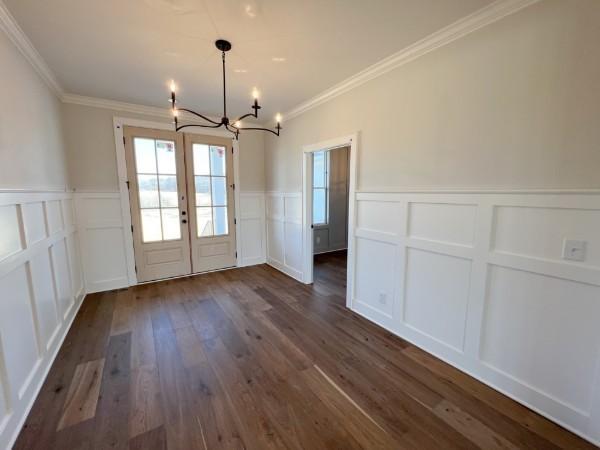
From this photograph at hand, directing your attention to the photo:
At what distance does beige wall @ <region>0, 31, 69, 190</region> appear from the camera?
5.67ft

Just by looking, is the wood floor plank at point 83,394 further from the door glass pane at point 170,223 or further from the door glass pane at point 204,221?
the door glass pane at point 204,221

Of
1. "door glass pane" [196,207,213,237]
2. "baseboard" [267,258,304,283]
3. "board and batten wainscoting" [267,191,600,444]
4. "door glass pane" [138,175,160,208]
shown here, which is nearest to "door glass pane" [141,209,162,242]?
"door glass pane" [138,175,160,208]

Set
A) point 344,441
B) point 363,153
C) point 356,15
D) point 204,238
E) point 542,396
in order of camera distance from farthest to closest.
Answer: point 204,238
point 363,153
point 356,15
point 542,396
point 344,441

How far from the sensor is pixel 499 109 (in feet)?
5.61

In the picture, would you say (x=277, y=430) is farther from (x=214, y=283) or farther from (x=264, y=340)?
(x=214, y=283)

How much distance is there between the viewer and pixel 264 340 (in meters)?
2.43

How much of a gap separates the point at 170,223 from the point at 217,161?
4.13ft

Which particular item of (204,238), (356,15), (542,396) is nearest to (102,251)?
(204,238)

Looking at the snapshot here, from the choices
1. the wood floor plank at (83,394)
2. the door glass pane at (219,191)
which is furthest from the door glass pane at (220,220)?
the wood floor plank at (83,394)

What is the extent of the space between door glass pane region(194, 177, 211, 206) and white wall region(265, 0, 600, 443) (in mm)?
2680

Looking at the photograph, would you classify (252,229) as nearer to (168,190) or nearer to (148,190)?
(168,190)

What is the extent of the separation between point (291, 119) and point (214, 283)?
275 centimetres

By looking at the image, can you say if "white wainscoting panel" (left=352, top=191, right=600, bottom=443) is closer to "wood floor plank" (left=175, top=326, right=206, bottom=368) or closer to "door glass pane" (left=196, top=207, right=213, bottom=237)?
"wood floor plank" (left=175, top=326, right=206, bottom=368)

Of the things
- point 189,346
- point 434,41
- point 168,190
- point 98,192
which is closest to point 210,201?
point 168,190
